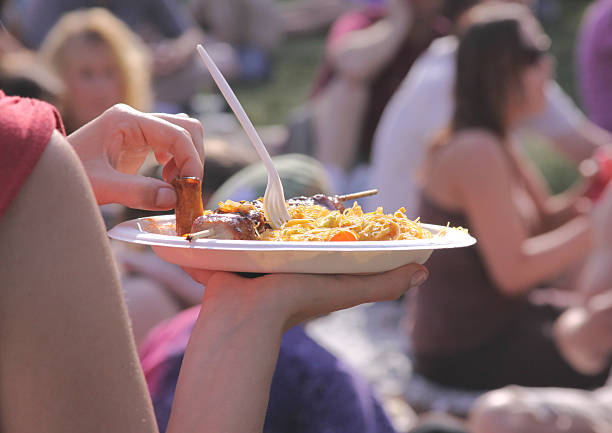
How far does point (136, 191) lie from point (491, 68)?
2.81 meters

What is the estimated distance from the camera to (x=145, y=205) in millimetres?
1112

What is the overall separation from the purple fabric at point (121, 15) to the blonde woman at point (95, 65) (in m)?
1.48

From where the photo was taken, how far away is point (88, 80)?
452 cm

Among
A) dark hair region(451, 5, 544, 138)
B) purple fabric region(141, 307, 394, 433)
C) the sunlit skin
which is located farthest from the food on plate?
the sunlit skin

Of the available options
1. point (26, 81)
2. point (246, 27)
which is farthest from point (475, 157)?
point (246, 27)

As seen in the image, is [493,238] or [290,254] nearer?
[290,254]

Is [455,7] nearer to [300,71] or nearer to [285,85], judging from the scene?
[285,85]

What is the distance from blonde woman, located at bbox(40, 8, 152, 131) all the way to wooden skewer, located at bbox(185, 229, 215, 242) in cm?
359

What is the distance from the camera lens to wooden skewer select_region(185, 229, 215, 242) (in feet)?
3.39

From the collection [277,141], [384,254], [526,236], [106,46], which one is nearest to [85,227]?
[384,254]

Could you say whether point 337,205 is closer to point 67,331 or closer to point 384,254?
point 384,254

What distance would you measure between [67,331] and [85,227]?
0.11 m

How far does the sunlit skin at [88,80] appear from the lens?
14.6ft

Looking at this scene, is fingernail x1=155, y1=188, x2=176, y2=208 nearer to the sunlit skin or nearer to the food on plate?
the food on plate
